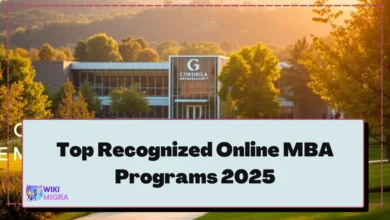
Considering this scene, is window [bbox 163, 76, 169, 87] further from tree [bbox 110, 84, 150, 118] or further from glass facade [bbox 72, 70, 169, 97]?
tree [bbox 110, 84, 150, 118]

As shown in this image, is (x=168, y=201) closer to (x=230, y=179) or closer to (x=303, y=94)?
(x=230, y=179)

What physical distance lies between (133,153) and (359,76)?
351 inches

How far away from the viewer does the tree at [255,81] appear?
7365 cm

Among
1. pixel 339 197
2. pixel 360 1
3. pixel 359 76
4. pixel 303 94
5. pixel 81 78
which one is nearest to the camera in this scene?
pixel 339 197

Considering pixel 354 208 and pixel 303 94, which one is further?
pixel 303 94

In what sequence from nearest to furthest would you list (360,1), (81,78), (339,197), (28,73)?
1. (339,197)
2. (360,1)
3. (28,73)
4. (81,78)

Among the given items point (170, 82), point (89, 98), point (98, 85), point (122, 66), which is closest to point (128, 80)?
point (122, 66)

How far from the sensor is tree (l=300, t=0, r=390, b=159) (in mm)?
17406

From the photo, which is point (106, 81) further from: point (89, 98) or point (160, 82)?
point (89, 98)

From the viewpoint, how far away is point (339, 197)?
392 inches

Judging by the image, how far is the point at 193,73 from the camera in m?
118

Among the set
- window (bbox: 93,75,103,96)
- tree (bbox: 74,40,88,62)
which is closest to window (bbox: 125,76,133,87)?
window (bbox: 93,75,103,96)

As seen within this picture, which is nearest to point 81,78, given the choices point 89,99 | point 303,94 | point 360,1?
point 89,99

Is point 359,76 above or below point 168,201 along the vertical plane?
above
